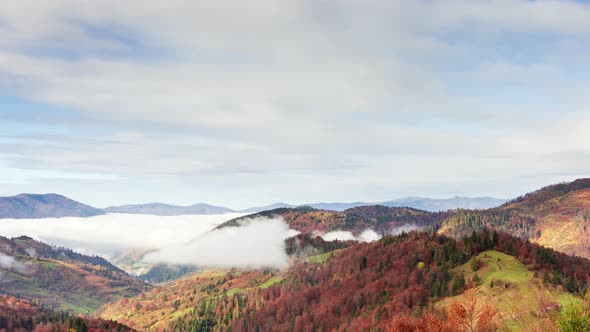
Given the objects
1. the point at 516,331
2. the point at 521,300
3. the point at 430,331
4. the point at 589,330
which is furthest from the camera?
the point at 521,300

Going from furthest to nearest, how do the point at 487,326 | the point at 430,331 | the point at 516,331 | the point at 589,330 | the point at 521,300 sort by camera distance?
the point at 521,300
the point at 516,331
the point at 487,326
the point at 430,331
the point at 589,330

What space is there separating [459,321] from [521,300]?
4375 inches

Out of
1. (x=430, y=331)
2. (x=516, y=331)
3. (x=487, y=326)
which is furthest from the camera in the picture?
(x=516, y=331)

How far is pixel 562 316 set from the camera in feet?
247

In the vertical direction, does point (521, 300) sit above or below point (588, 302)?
below

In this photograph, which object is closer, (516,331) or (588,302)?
(588,302)

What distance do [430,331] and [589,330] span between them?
116 feet

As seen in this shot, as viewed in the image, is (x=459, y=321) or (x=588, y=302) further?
(x=459, y=321)

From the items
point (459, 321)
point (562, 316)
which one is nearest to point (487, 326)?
point (459, 321)

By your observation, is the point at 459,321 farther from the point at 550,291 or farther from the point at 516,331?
the point at 550,291

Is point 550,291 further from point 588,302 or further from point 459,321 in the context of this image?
point 588,302

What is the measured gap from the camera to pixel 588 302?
244 ft

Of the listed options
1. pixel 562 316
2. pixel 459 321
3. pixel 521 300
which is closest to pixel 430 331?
pixel 459 321

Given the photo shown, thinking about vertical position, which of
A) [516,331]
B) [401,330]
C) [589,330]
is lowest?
[516,331]
